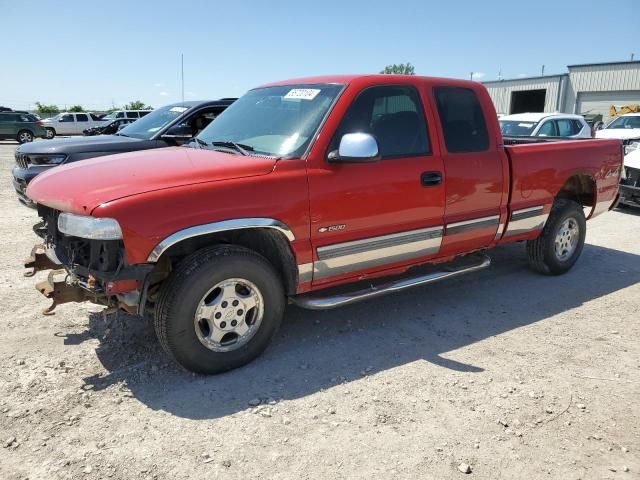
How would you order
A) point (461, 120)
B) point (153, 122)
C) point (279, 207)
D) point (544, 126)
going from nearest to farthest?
point (279, 207) → point (461, 120) → point (153, 122) → point (544, 126)

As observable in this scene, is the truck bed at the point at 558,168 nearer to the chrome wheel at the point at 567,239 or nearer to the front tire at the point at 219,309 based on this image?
the chrome wheel at the point at 567,239

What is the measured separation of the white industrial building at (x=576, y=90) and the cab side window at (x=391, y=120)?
34.9 m

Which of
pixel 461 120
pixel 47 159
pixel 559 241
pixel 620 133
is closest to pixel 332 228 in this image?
pixel 461 120

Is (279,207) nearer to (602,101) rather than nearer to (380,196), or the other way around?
(380,196)

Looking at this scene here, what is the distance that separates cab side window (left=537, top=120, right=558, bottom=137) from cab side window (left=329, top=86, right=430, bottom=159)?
7871 mm

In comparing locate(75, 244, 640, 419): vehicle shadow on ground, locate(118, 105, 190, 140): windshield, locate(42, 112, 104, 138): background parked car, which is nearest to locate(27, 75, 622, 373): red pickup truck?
locate(75, 244, 640, 419): vehicle shadow on ground

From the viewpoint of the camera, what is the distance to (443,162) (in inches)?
168

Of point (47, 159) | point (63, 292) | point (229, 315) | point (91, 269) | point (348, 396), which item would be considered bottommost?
point (348, 396)

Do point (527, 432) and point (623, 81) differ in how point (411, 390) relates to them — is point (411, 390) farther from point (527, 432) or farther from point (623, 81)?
point (623, 81)

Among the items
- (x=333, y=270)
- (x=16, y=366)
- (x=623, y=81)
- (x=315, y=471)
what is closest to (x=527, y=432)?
(x=315, y=471)

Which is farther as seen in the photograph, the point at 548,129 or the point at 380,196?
the point at 548,129

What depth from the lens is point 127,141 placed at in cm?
712

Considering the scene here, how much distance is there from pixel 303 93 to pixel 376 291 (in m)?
1.65

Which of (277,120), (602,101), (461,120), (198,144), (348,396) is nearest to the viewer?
(348,396)
